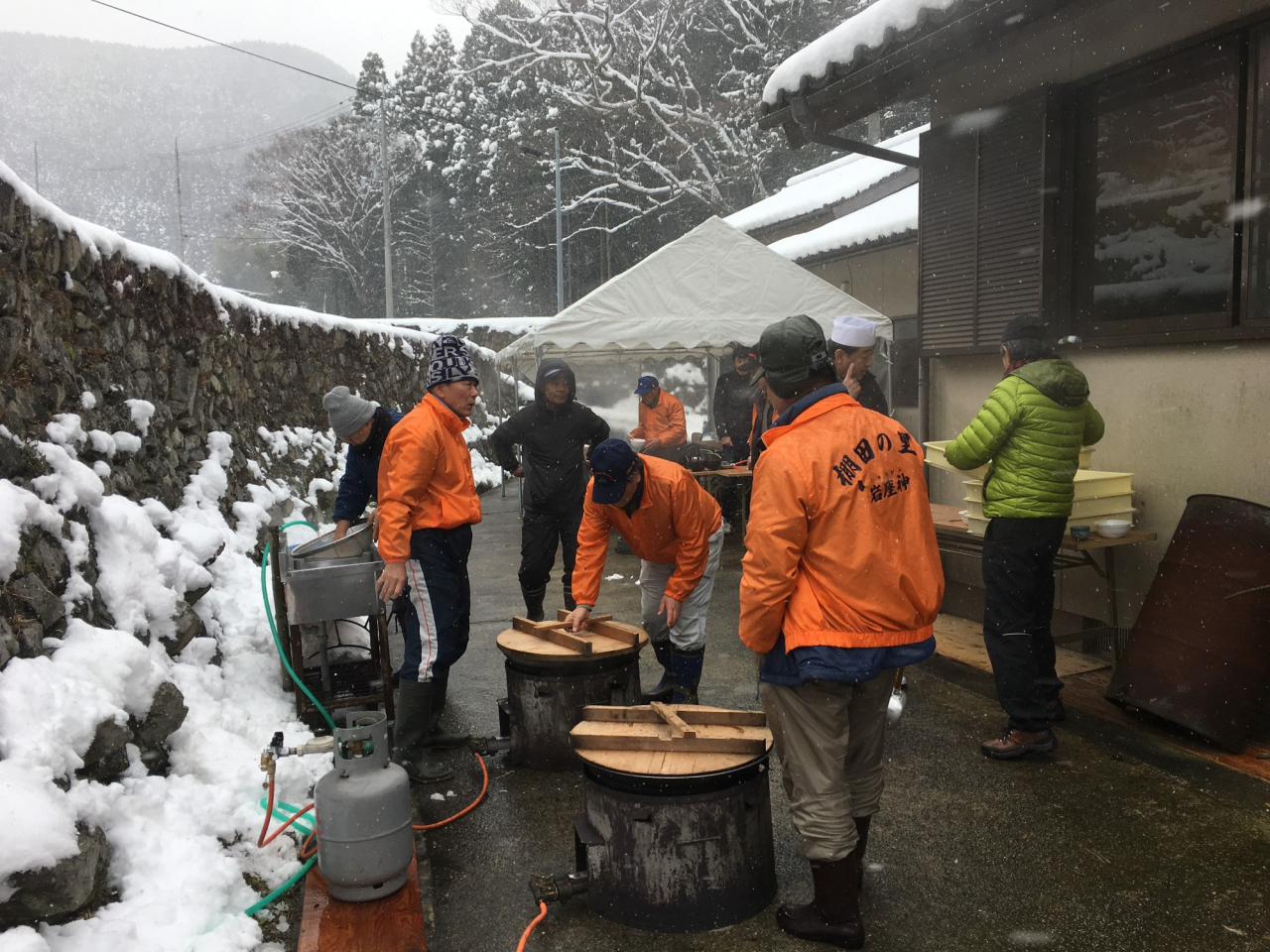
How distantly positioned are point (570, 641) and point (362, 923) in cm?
150

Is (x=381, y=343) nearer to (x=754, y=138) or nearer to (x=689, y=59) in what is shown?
(x=754, y=138)

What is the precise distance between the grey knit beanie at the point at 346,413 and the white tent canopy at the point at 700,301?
4.51m

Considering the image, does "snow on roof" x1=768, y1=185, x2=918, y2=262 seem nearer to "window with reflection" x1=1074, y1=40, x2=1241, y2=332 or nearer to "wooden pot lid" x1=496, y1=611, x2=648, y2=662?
"window with reflection" x1=1074, y1=40, x2=1241, y2=332

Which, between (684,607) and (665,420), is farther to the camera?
(665,420)

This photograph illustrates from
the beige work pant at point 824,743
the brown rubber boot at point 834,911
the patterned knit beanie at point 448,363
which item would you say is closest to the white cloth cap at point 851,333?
the patterned knit beanie at point 448,363

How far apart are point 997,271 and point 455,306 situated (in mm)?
36424

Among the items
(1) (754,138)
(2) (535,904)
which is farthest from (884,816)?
(1) (754,138)

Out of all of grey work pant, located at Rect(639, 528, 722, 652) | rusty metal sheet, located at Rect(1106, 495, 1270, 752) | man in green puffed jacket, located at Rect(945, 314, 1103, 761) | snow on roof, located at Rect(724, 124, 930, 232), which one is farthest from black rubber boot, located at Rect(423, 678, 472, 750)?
snow on roof, located at Rect(724, 124, 930, 232)

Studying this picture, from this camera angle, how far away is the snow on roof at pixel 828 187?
559 inches

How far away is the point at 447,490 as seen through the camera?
4.41 m

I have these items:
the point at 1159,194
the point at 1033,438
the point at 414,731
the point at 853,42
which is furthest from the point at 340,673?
the point at 1159,194

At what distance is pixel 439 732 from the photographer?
480 centimetres

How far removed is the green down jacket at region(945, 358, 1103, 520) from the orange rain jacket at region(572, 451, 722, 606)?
140 cm

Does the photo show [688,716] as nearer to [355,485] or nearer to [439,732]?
[439,732]
